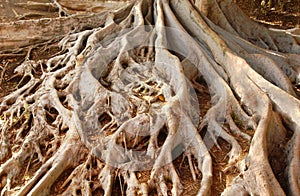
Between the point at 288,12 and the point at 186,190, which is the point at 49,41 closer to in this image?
the point at 186,190

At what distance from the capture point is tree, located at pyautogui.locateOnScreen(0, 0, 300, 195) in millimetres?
3604

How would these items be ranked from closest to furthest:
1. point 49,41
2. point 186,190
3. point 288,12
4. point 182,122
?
1. point 186,190
2. point 182,122
3. point 49,41
4. point 288,12

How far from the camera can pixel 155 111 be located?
4.12 metres

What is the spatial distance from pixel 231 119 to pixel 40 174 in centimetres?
209

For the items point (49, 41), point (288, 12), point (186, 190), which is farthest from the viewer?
point (288, 12)

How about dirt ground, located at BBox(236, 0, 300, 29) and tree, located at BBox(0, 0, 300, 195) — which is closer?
tree, located at BBox(0, 0, 300, 195)

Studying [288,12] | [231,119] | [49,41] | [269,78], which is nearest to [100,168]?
[231,119]

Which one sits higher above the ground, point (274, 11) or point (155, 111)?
point (155, 111)

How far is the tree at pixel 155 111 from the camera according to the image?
360 cm

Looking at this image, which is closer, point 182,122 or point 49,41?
point 182,122

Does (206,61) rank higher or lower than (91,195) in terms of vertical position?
higher

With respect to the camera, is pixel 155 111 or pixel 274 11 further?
pixel 274 11

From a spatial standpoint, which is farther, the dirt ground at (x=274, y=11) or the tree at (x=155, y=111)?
the dirt ground at (x=274, y=11)

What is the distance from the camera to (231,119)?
413 cm
